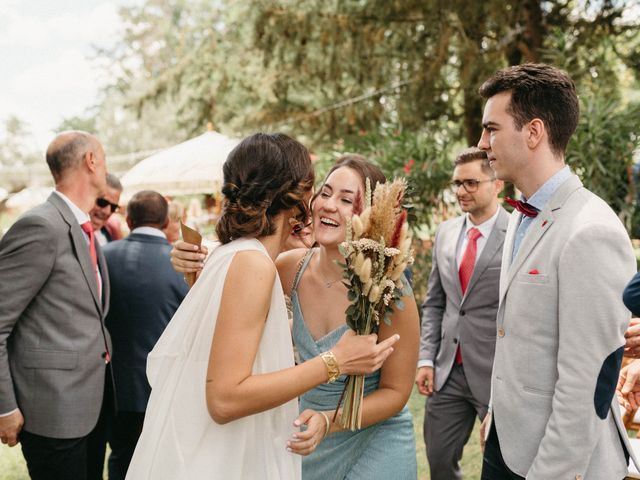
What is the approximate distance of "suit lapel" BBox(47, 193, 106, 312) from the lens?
3.30 m

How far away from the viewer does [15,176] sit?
41750 mm

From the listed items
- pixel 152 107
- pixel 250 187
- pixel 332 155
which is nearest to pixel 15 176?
pixel 152 107

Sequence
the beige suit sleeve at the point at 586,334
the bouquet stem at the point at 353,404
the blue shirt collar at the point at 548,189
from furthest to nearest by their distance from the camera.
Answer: the blue shirt collar at the point at 548,189, the bouquet stem at the point at 353,404, the beige suit sleeve at the point at 586,334

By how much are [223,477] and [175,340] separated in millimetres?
486

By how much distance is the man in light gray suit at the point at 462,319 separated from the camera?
4.10m

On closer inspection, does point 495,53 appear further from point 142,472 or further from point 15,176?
point 15,176

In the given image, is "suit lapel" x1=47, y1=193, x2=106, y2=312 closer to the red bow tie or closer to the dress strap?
the dress strap

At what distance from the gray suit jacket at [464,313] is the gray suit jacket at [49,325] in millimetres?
2207

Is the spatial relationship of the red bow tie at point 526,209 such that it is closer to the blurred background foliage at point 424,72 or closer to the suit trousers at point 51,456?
the suit trousers at point 51,456

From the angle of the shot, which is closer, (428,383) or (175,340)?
(175,340)

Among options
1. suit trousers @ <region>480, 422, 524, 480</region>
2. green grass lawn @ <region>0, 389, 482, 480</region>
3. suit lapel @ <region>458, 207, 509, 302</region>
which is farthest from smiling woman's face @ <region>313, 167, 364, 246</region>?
green grass lawn @ <region>0, 389, 482, 480</region>

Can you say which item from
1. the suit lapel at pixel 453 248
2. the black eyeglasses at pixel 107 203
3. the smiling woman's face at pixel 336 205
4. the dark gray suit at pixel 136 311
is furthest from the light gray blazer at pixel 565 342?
the black eyeglasses at pixel 107 203

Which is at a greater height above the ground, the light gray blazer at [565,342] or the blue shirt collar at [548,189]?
the blue shirt collar at [548,189]

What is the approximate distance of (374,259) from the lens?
6.99 feet
